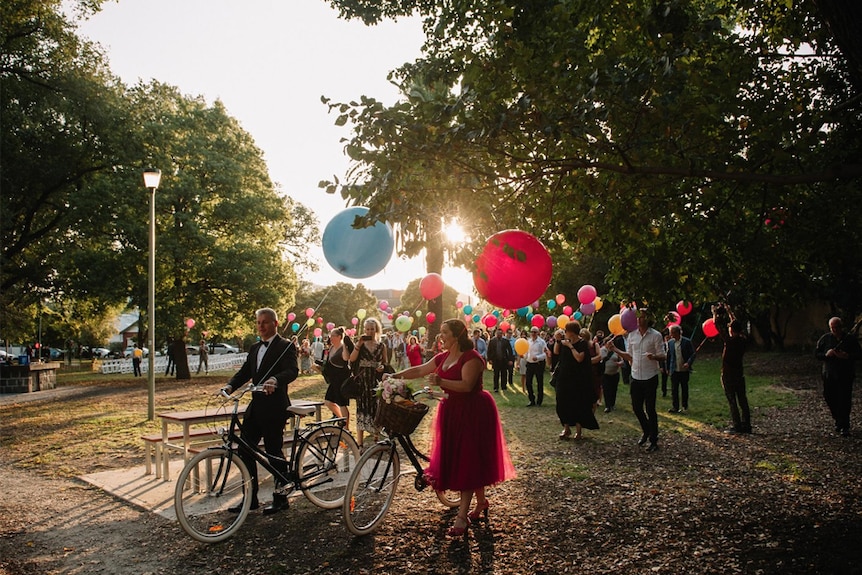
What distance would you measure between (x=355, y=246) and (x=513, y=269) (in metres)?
1.85

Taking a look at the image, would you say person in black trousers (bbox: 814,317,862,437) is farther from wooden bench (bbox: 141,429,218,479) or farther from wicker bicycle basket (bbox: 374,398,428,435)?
wooden bench (bbox: 141,429,218,479)

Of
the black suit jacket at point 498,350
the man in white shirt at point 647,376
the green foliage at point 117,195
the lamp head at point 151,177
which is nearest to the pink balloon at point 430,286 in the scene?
the man in white shirt at point 647,376

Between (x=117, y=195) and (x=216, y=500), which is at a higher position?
(x=117, y=195)

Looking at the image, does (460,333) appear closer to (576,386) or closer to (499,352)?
(576,386)

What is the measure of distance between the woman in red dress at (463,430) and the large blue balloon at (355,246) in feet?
5.30

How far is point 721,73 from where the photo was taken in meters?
5.64

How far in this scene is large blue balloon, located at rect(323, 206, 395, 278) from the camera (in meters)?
6.76

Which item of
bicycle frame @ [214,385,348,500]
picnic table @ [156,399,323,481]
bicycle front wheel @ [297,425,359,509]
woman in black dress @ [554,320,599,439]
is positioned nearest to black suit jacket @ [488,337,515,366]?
woman in black dress @ [554,320,599,439]

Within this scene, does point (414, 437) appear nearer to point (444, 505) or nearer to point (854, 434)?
point (444, 505)

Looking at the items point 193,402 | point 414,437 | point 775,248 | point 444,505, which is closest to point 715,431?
point 775,248

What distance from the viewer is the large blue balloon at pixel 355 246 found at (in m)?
6.76

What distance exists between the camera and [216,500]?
20.1 ft

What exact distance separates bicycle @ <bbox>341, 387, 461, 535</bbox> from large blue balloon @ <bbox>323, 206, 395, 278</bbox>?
1.70 metres

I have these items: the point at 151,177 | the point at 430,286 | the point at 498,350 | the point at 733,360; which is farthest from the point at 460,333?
the point at 498,350
